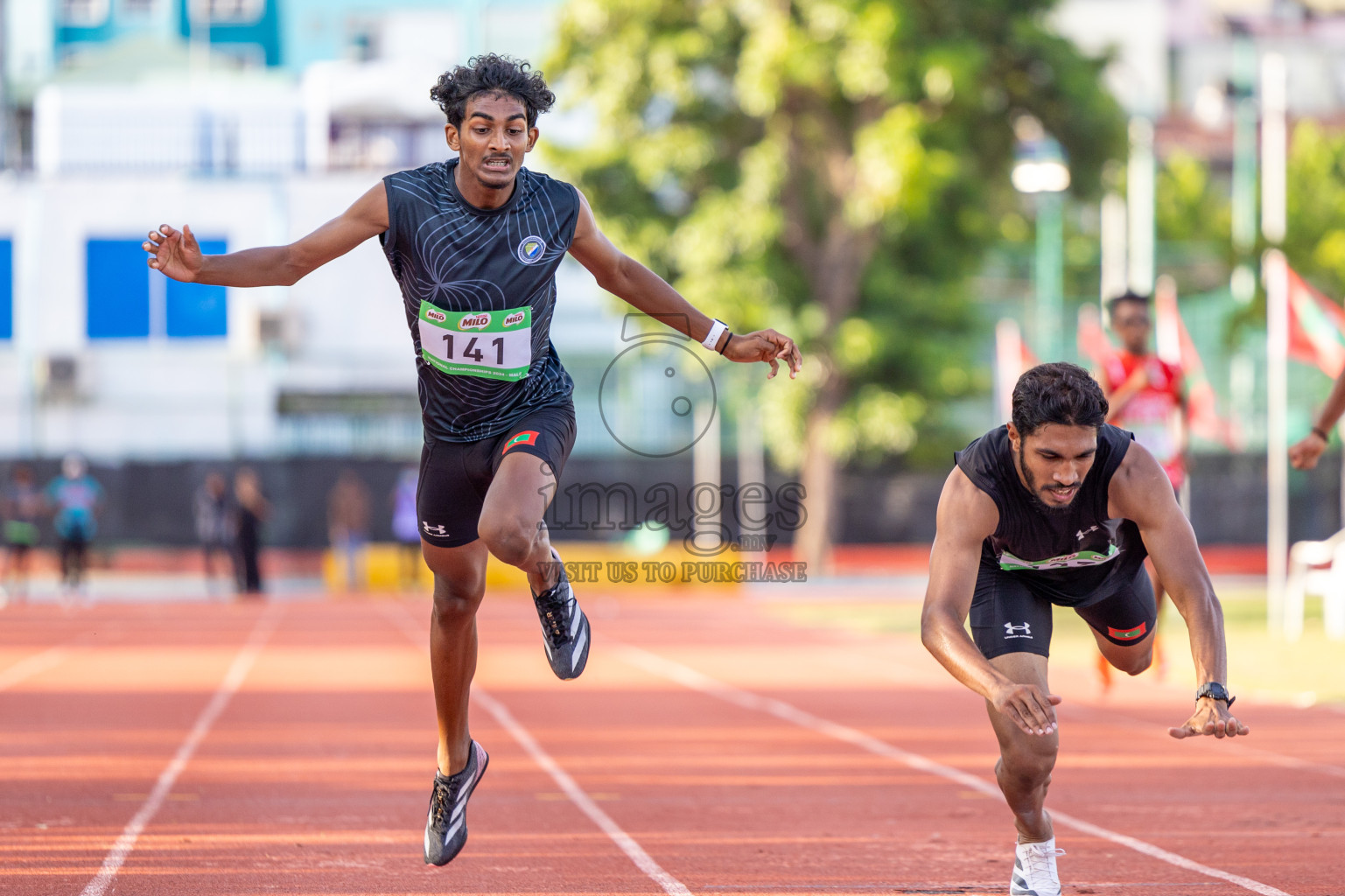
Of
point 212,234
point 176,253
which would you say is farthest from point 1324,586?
point 212,234

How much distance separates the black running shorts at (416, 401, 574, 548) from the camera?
543 centimetres

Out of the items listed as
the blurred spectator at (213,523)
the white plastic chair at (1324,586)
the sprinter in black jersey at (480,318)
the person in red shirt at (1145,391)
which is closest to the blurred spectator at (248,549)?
the blurred spectator at (213,523)

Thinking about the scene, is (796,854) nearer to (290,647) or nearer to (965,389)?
(290,647)

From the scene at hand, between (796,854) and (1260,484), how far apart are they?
29.4 metres

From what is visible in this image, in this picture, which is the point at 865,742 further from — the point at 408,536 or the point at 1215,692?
the point at 408,536

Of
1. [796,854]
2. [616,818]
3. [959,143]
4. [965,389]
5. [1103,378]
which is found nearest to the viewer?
[796,854]

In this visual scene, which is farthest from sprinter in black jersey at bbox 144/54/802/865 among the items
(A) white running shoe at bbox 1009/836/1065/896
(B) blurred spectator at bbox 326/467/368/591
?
(B) blurred spectator at bbox 326/467/368/591

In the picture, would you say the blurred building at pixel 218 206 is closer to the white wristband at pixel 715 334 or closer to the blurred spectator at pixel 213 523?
the blurred spectator at pixel 213 523

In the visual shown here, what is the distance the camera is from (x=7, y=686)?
12328mm

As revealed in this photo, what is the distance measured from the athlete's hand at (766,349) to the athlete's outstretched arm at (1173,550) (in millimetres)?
1079

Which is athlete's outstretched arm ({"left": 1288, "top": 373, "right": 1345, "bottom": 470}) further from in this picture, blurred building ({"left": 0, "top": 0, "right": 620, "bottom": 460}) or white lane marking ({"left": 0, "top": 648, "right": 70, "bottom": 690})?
blurred building ({"left": 0, "top": 0, "right": 620, "bottom": 460})

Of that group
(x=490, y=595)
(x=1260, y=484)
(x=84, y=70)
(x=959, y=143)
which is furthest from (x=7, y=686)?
(x=84, y=70)

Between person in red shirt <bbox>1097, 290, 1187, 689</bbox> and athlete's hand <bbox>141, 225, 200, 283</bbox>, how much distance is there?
241 inches

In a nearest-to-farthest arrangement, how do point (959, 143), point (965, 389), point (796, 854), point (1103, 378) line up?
point (796, 854), point (1103, 378), point (959, 143), point (965, 389)
